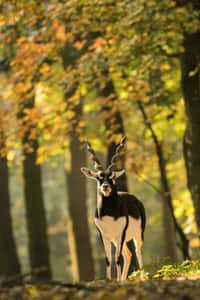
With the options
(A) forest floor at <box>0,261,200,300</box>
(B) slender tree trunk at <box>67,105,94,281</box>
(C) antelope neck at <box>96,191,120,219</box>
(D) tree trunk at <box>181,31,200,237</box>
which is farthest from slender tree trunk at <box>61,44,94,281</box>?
(A) forest floor at <box>0,261,200,300</box>

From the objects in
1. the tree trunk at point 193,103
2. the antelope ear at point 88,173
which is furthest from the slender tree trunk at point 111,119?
the antelope ear at point 88,173

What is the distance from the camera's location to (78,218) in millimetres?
28016

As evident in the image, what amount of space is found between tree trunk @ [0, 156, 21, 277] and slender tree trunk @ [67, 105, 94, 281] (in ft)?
9.33

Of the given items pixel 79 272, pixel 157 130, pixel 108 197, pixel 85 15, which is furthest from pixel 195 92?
pixel 79 272

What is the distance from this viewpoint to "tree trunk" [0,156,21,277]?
23906mm

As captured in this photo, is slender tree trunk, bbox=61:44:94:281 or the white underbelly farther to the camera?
slender tree trunk, bbox=61:44:94:281

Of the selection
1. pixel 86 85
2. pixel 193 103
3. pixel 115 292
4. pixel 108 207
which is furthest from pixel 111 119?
pixel 115 292

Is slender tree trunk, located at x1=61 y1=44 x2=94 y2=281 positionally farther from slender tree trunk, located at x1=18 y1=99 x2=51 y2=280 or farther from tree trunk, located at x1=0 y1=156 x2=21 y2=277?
tree trunk, located at x1=0 y1=156 x2=21 y2=277

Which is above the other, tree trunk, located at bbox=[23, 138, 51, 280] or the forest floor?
tree trunk, located at bbox=[23, 138, 51, 280]

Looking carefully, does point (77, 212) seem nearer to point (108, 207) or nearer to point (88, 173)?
point (88, 173)

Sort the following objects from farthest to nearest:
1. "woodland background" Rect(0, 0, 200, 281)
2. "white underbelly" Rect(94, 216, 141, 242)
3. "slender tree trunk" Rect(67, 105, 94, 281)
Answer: "slender tree trunk" Rect(67, 105, 94, 281) → "woodland background" Rect(0, 0, 200, 281) → "white underbelly" Rect(94, 216, 141, 242)

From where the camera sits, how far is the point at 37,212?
25719 mm

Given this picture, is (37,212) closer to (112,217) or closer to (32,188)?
(32,188)

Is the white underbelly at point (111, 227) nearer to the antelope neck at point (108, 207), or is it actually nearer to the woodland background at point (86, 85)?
the antelope neck at point (108, 207)
